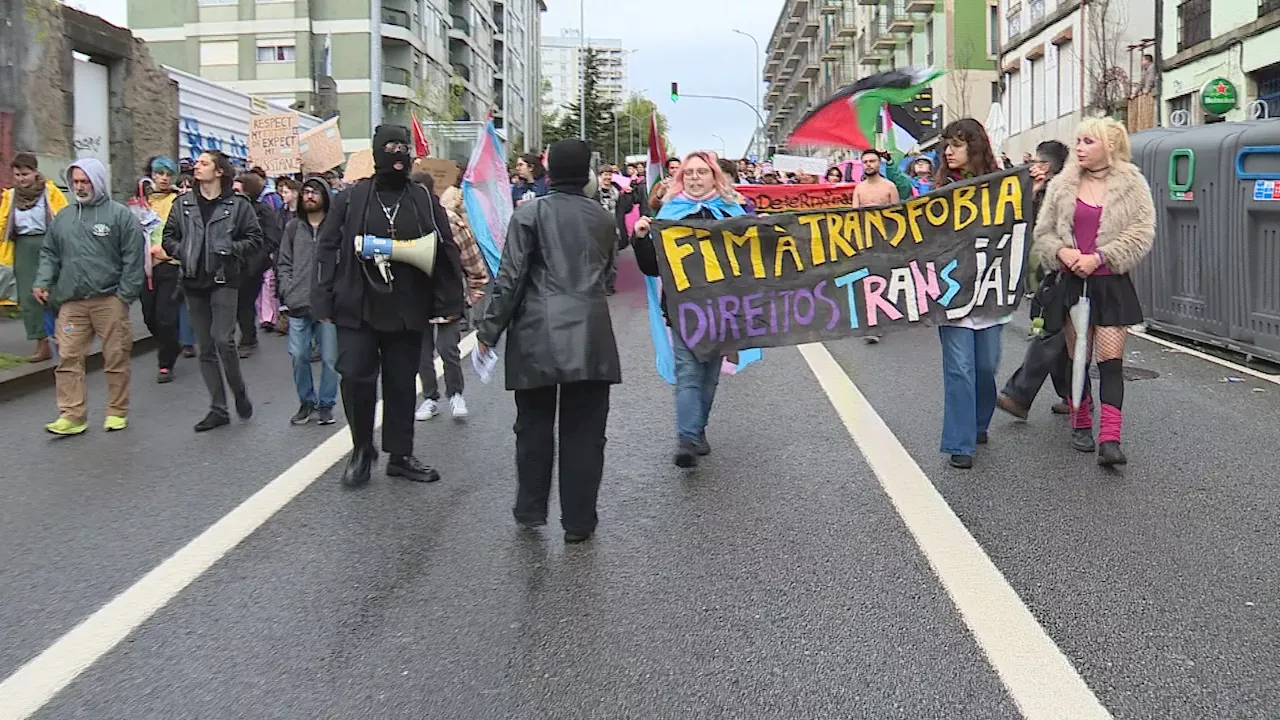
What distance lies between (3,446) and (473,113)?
64.8m

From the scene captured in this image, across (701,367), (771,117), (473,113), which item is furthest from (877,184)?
(771,117)

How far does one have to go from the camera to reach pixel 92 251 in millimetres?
7527

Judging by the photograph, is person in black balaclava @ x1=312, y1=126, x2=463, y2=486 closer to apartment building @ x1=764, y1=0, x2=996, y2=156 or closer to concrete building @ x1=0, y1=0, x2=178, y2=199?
apartment building @ x1=764, y1=0, x2=996, y2=156

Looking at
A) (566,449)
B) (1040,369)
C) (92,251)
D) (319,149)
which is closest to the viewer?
(566,449)

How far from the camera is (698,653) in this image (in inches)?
147

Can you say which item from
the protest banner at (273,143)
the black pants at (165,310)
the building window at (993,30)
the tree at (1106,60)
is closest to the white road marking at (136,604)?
the black pants at (165,310)

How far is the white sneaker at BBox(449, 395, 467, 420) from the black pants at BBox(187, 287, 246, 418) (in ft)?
4.52

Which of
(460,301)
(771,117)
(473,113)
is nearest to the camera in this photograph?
(460,301)

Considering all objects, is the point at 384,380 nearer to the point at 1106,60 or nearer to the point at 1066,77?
the point at 1106,60

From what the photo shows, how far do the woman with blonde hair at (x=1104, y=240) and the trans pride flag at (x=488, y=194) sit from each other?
4.47 meters

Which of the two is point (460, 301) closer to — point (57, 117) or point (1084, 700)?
point (1084, 700)

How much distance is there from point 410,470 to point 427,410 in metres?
1.78

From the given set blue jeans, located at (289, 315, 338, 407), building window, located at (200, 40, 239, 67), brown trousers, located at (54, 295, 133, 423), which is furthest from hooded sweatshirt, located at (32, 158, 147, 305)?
building window, located at (200, 40, 239, 67)

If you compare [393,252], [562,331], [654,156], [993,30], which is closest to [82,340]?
Result: [393,252]
